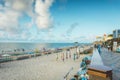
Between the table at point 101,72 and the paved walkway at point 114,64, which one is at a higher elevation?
the table at point 101,72

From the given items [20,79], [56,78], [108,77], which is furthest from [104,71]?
[20,79]

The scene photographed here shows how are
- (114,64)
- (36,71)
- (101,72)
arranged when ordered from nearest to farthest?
(101,72) → (114,64) → (36,71)

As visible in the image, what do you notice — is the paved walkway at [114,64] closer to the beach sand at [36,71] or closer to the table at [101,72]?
the table at [101,72]

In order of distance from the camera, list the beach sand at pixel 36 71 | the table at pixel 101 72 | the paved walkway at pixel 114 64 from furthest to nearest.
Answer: the beach sand at pixel 36 71 → the paved walkway at pixel 114 64 → the table at pixel 101 72

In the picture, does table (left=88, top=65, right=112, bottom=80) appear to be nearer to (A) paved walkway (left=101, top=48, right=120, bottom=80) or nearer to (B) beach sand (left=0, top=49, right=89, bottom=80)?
(A) paved walkway (left=101, top=48, right=120, bottom=80)

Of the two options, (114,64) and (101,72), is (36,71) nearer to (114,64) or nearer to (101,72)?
(114,64)

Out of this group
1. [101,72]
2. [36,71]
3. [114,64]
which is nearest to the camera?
[101,72]

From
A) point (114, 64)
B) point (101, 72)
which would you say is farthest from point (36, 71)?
point (101, 72)

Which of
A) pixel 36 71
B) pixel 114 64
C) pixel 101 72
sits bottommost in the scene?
pixel 36 71

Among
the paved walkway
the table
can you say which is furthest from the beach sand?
the table

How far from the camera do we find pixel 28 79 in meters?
14.3

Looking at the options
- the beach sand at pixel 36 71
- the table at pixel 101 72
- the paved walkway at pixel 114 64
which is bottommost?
the beach sand at pixel 36 71

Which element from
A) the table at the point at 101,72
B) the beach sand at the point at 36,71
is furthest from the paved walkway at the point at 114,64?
the beach sand at the point at 36,71

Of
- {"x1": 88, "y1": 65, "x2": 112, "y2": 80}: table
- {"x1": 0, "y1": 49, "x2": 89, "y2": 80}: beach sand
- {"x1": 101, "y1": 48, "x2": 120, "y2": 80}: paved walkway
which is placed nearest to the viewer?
{"x1": 88, "y1": 65, "x2": 112, "y2": 80}: table
